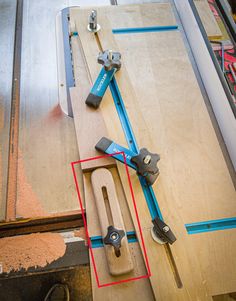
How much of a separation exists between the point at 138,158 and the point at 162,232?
29 centimetres

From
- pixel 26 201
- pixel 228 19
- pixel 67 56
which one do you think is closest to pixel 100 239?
pixel 26 201

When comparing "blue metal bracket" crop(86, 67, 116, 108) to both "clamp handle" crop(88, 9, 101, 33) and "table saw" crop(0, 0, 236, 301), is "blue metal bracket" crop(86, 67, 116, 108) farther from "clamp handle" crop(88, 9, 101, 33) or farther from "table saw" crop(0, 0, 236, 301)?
"clamp handle" crop(88, 9, 101, 33)

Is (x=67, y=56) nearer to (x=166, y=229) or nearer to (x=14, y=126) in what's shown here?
(x=14, y=126)

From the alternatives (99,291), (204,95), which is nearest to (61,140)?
(99,291)

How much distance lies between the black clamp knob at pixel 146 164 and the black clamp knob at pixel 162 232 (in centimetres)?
17

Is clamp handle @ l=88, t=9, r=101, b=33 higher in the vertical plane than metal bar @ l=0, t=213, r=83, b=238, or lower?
higher

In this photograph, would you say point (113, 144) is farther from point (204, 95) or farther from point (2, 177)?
point (204, 95)

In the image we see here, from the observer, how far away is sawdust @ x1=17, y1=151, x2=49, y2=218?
1.05 meters

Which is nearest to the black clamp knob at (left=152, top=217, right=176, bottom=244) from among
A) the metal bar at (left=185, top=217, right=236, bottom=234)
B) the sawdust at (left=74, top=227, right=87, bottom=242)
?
the metal bar at (left=185, top=217, right=236, bottom=234)

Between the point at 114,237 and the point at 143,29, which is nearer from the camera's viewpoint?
the point at 114,237

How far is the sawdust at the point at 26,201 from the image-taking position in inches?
41.2

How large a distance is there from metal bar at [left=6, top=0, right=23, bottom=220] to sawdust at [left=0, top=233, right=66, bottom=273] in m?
0.10

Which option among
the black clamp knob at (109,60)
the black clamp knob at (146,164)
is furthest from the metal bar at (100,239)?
the black clamp knob at (109,60)

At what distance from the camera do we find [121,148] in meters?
1.10
